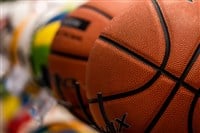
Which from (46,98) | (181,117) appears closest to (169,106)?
(181,117)

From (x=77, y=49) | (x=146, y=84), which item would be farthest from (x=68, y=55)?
(x=146, y=84)

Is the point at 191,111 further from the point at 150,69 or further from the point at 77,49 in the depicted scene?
the point at 77,49

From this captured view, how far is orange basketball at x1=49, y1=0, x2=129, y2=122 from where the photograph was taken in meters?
0.80

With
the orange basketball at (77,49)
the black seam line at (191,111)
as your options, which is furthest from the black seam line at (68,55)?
the black seam line at (191,111)

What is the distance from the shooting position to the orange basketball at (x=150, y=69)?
57 cm

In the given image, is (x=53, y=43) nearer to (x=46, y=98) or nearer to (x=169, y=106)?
(x=46, y=98)

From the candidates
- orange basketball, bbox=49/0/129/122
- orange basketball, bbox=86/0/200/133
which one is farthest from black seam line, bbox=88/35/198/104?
orange basketball, bbox=49/0/129/122

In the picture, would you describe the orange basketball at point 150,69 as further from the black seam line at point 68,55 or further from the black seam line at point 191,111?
the black seam line at point 68,55

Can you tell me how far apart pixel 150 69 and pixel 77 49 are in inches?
10.3

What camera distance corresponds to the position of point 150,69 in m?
0.59

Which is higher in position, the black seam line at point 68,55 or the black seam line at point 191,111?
the black seam line at point 68,55

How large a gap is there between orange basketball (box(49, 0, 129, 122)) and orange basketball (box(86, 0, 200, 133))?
16 cm

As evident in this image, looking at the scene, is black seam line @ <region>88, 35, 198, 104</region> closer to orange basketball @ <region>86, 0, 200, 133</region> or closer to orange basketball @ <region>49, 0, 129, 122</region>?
orange basketball @ <region>86, 0, 200, 133</region>

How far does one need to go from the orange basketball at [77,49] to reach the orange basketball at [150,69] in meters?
0.16
